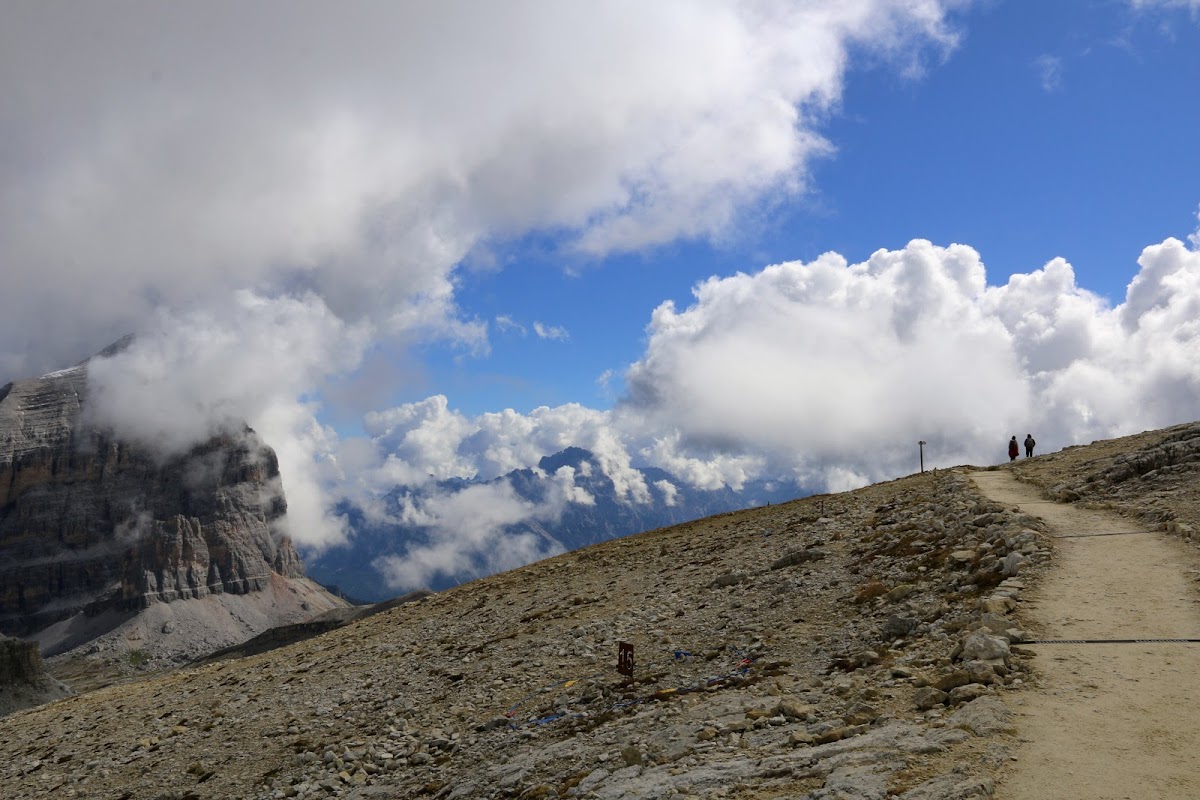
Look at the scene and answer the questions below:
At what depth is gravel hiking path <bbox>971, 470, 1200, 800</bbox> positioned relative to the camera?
10.6m

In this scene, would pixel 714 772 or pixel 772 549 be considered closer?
pixel 714 772

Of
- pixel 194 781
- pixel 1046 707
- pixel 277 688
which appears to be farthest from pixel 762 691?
pixel 277 688

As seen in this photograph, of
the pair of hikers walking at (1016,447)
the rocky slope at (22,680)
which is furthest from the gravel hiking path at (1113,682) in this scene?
the rocky slope at (22,680)

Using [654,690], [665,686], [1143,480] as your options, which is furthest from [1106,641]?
[1143,480]

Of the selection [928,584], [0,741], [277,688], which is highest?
[928,584]

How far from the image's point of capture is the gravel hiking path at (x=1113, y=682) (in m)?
10.6

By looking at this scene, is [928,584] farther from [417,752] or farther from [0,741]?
[0,741]

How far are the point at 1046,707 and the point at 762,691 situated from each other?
5.54 m

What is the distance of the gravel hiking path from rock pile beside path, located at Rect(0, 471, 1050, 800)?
582mm

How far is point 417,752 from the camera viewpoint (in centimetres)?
1945

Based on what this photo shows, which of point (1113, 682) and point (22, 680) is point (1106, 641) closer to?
point (1113, 682)

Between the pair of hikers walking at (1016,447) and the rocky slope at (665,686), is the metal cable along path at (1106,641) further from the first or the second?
the pair of hikers walking at (1016,447)

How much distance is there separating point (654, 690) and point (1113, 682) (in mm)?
9680

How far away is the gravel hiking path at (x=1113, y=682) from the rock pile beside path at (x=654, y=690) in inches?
22.9
